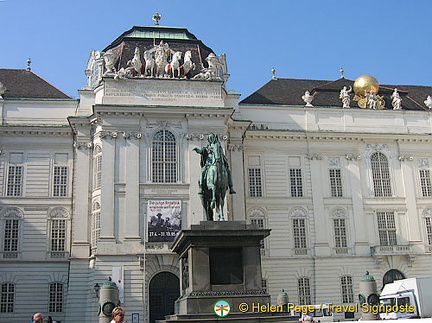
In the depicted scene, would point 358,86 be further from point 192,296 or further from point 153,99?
point 192,296

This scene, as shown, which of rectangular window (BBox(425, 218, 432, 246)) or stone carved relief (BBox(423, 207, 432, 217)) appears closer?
rectangular window (BBox(425, 218, 432, 246))

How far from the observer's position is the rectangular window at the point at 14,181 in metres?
36.2

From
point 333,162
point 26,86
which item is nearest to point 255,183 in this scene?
point 333,162

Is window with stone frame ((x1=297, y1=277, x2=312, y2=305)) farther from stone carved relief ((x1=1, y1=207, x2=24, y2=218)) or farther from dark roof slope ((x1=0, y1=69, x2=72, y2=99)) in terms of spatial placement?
dark roof slope ((x1=0, y1=69, x2=72, y2=99))

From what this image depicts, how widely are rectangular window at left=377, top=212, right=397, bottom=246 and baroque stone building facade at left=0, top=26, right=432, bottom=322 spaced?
8 centimetres

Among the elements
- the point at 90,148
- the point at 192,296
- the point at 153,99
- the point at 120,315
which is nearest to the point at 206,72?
the point at 153,99

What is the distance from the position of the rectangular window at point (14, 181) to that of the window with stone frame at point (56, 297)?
622cm

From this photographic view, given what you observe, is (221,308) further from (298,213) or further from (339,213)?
(339,213)

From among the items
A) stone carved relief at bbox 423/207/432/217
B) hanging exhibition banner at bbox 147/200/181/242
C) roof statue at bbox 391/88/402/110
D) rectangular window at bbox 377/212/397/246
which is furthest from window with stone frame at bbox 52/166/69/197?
stone carved relief at bbox 423/207/432/217

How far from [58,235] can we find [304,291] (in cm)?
1603

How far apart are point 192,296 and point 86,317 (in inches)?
701

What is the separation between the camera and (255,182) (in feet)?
127

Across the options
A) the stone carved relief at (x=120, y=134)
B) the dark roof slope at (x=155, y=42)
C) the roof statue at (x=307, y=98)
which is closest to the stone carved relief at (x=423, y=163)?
the roof statue at (x=307, y=98)

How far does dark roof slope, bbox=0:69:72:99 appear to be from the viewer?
1549 inches
